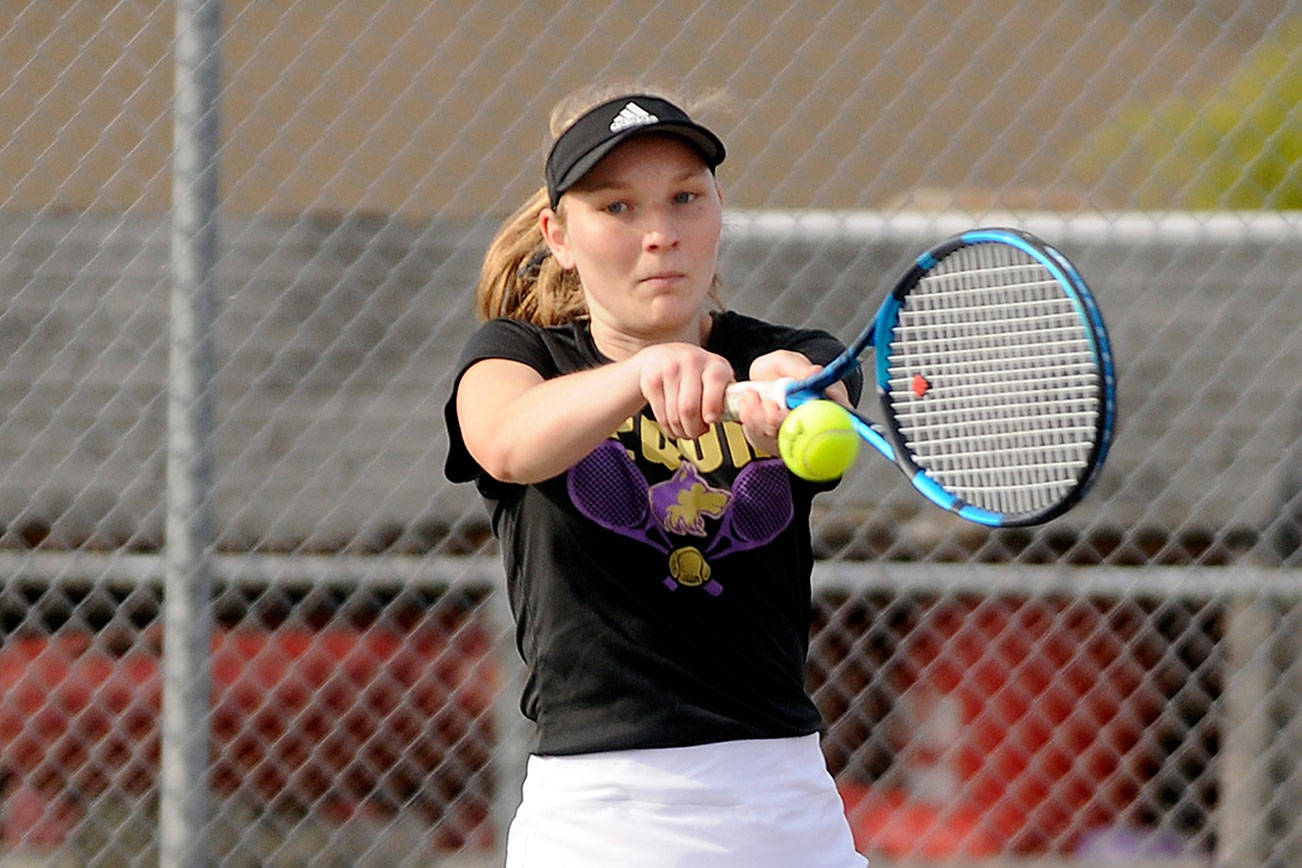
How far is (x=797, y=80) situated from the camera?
4.22 meters

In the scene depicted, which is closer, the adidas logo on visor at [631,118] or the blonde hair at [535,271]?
the adidas logo on visor at [631,118]

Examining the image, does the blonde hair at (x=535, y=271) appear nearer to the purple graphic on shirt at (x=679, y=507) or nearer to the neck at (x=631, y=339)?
the neck at (x=631, y=339)

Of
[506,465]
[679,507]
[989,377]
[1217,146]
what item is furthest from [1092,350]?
[1217,146]

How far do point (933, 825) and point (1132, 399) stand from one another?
1.00 meters

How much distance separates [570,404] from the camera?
1.83 metres

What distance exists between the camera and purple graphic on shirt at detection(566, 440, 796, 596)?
6.45ft

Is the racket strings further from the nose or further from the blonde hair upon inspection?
the blonde hair

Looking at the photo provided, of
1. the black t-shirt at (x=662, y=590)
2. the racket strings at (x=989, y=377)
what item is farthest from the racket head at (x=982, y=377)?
the black t-shirt at (x=662, y=590)

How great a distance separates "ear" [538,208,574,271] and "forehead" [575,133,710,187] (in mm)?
134

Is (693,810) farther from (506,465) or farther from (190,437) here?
(190,437)

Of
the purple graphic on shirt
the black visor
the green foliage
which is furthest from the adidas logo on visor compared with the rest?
the green foliage

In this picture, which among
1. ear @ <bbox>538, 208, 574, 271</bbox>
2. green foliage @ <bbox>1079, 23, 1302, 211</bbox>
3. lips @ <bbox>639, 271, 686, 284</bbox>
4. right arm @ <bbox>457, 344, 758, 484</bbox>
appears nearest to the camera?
right arm @ <bbox>457, 344, 758, 484</bbox>

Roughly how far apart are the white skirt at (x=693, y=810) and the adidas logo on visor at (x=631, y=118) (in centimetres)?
70

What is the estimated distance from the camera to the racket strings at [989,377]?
1.97 meters
